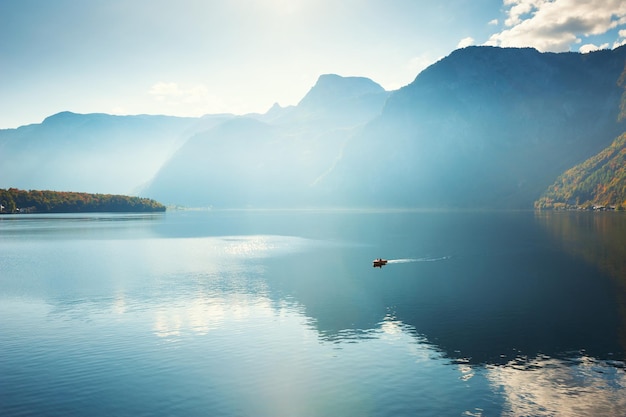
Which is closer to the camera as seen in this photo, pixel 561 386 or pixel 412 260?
pixel 561 386

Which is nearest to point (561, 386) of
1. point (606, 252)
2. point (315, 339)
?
point (315, 339)

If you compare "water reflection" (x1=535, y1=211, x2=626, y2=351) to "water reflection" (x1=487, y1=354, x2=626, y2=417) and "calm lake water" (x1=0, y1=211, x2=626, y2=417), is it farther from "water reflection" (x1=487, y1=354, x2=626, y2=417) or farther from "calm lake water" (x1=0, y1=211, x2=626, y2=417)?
"water reflection" (x1=487, y1=354, x2=626, y2=417)

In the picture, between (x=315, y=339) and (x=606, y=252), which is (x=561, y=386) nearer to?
(x=315, y=339)

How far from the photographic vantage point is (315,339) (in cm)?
5341

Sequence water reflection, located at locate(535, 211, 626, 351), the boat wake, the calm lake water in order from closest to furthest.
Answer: the calm lake water, water reflection, located at locate(535, 211, 626, 351), the boat wake

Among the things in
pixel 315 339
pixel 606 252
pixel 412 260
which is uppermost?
pixel 606 252

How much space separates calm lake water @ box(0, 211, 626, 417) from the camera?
37125 mm

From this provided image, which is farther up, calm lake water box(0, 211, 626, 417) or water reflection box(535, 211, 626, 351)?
water reflection box(535, 211, 626, 351)

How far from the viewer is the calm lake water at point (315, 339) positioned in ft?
122

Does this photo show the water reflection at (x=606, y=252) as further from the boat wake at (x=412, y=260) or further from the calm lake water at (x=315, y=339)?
the boat wake at (x=412, y=260)

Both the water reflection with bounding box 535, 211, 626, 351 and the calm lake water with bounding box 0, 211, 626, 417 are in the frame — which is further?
the water reflection with bounding box 535, 211, 626, 351

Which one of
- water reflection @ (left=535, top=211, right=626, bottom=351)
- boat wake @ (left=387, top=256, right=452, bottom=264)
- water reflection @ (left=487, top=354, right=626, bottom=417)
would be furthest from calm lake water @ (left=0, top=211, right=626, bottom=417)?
boat wake @ (left=387, top=256, right=452, bottom=264)

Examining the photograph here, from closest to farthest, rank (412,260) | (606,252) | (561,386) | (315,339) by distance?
1. (561,386)
2. (315,339)
3. (412,260)
4. (606,252)

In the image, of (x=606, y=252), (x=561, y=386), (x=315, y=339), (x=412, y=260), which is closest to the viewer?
(x=561, y=386)
